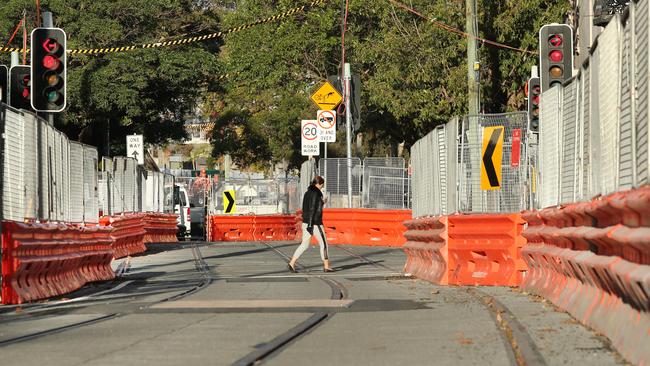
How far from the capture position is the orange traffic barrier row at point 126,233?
28734 mm

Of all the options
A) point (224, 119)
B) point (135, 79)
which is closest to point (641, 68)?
point (135, 79)

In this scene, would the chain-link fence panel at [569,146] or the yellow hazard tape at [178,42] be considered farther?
the yellow hazard tape at [178,42]

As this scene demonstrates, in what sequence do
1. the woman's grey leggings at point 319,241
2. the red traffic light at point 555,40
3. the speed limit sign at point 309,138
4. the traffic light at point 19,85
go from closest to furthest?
the red traffic light at point 555,40
the woman's grey leggings at point 319,241
the traffic light at point 19,85
the speed limit sign at point 309,138

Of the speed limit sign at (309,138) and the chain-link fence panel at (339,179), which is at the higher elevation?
the speed limit sign at (309,138)

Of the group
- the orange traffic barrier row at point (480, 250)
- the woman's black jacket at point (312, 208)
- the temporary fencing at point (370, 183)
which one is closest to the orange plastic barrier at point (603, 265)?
the orange traffic barrier row at point (480, 250)

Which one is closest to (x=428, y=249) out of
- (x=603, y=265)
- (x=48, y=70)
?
(x=48, y=70)

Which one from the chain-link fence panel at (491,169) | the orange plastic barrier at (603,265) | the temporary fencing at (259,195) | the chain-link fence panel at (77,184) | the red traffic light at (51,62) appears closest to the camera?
the orange plastic barrier at (603,265)

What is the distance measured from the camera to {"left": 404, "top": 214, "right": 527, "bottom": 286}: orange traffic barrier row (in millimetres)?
18156

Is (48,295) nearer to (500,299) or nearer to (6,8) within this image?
(500,299)

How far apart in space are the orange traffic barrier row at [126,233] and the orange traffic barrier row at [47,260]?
6.37 metres

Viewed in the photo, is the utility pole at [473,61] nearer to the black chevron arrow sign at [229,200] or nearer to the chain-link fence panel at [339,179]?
the chain-link fence panel at [339,179]

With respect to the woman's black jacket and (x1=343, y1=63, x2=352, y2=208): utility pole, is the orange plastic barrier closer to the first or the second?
the woman's black jacket

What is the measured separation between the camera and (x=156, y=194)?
141ft

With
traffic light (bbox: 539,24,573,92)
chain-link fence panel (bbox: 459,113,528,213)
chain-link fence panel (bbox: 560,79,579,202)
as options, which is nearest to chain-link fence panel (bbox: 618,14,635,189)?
chain-link fence panel (bbox: 560,79,579,202)
